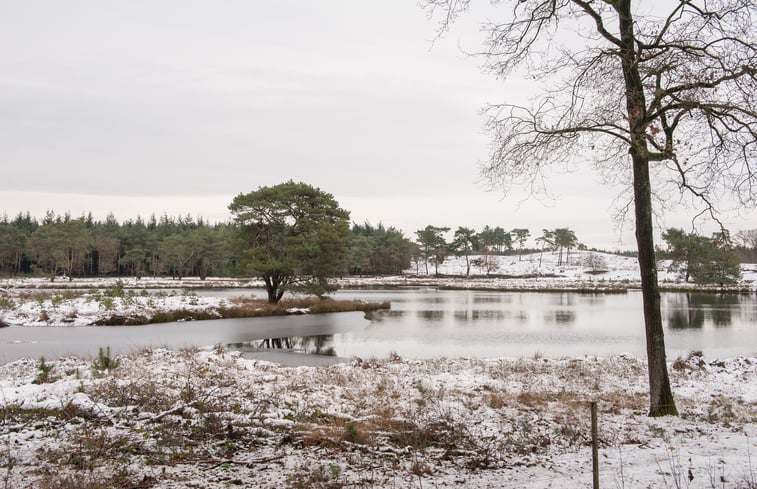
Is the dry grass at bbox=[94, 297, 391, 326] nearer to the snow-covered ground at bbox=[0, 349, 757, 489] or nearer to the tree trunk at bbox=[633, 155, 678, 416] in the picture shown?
the snow-covered ground at bbox=[0, 349, 757, 489]

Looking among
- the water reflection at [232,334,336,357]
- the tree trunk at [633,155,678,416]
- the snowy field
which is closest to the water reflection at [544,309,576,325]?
the water reflection at [232,334,336,357]

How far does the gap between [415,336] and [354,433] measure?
16.7 metres

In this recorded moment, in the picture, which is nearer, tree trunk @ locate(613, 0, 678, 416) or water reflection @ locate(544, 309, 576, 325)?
tree trunk @ locate(613, 0, 678, 416)

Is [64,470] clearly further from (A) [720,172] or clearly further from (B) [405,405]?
(A) [720,172]

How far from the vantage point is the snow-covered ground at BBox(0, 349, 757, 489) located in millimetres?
4926

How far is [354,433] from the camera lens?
6.14m

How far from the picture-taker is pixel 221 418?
6609 mm

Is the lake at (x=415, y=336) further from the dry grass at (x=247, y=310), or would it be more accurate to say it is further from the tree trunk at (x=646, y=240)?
the tree trunk at (x=646, y=240)

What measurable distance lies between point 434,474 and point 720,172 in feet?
22.8

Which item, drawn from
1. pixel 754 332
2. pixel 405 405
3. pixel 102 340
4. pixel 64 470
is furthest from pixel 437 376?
pixel 754 332

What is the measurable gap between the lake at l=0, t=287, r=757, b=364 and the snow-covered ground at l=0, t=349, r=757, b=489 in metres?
7.57

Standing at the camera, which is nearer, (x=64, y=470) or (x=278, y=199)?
(x=64, y=470)

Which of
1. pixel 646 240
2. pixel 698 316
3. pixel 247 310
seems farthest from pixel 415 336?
pixel 698 316

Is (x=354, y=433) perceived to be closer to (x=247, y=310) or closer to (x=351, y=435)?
(x=351, y=435)
